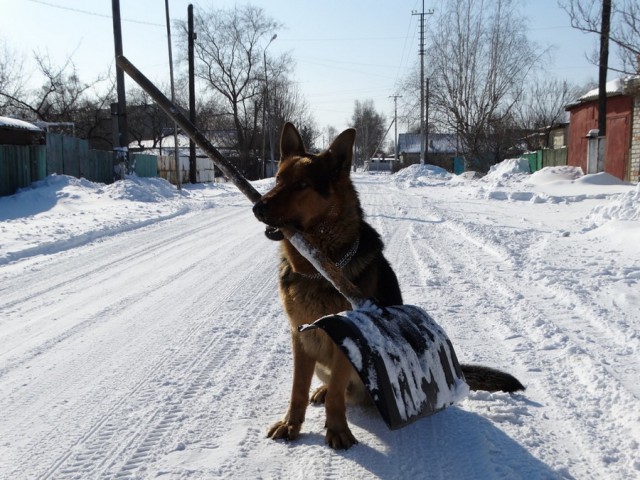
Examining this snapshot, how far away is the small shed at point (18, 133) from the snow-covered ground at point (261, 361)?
32.6ft

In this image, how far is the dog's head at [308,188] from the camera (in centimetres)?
292

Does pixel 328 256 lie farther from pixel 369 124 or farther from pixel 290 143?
pixel 369 124

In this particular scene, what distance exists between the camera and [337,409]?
2877 millimetres

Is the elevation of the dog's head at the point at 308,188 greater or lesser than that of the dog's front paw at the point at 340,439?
greater

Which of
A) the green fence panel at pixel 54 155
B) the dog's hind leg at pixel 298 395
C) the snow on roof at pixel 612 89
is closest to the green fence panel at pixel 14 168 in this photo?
the green fence panel at pixel 54 155

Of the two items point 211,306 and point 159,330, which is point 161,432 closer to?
point 159,330

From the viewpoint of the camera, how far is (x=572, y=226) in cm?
1128

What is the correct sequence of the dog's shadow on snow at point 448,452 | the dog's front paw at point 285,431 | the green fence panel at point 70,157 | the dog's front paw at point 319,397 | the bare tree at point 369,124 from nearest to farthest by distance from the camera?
the dog's shadow on snow at point 448,452 → the dog's front paw at point 285,431 → the dog's front paw at point 319,397 → the green fence panel at point 70,157 → the bare tree at point 369,124

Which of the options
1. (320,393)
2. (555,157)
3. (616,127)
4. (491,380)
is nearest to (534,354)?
(491,380)

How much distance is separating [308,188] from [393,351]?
1074 mm

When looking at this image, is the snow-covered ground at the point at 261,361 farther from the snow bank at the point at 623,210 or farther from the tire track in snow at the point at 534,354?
the snow bank at the point at 623,210

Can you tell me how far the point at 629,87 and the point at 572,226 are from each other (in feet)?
30.5

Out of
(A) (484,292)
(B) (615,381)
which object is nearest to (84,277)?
(A) (484,292)

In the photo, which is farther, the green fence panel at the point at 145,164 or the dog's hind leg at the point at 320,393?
the green fence panel at the point at 145,164
